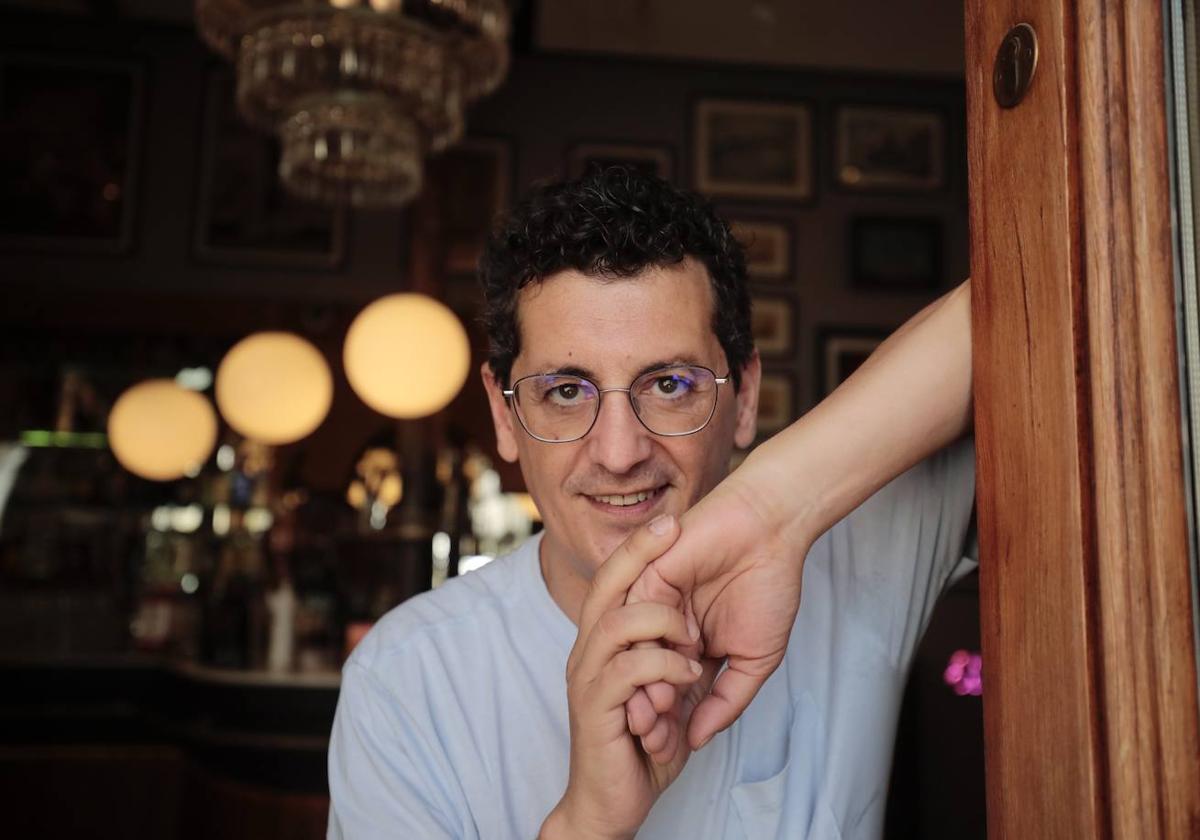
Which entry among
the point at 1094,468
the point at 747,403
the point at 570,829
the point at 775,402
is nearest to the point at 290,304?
the point at 775,402

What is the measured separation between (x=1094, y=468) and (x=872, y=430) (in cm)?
34

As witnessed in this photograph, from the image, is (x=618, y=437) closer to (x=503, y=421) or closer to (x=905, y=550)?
(x=503, y=421)

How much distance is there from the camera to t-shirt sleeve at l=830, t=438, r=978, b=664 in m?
1.25

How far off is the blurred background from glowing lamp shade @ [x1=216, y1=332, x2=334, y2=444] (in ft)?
0.04

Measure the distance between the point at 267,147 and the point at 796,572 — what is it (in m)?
4.18

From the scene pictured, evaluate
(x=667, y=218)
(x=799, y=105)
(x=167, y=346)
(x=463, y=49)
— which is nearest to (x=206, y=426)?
(x=167, y=346)

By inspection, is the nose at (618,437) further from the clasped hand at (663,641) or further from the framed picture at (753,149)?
the framed picture at (753,149)

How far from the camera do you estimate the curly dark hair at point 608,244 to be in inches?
49.6

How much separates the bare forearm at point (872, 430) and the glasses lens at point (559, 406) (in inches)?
11.9

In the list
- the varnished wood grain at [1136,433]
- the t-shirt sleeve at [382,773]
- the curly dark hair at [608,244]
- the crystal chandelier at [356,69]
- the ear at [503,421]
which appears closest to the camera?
the varnished wood grain at [1136,433]

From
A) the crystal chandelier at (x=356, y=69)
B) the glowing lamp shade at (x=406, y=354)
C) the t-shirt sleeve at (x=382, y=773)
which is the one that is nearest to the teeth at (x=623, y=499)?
the t-shirt sleeve at (x=382, y=773)

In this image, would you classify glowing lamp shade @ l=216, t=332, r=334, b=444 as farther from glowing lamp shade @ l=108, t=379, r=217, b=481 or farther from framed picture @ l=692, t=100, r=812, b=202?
framed picture @ l=692, t=100, r=812, b=202

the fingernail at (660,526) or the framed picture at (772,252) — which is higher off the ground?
the framed picture at (772,252)

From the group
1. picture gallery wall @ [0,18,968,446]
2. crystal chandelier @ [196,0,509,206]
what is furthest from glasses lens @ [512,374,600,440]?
picture gallery wall @ [0,18,968,446]
